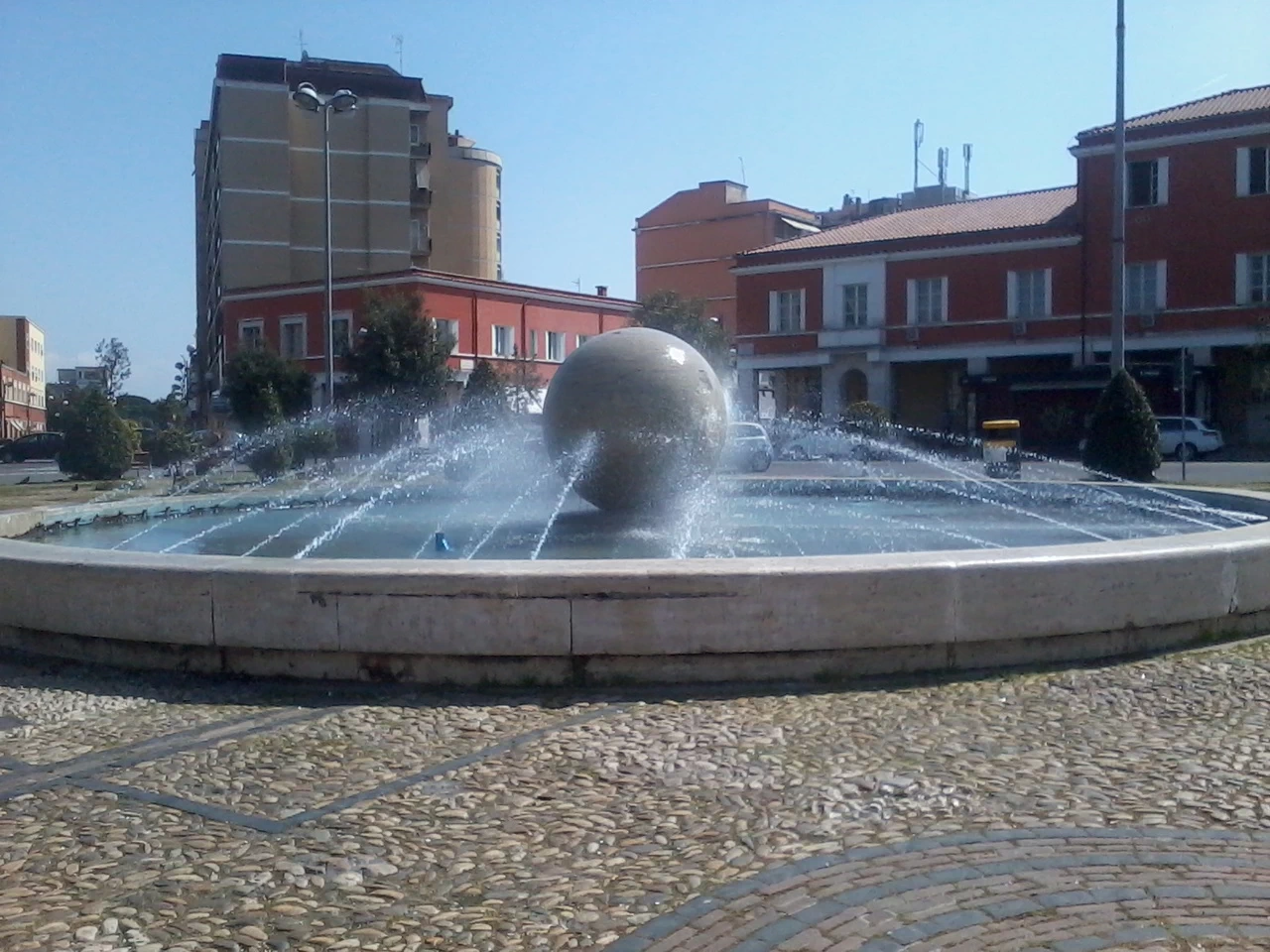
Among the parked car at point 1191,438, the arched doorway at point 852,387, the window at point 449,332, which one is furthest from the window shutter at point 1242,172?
the window at point 449,332

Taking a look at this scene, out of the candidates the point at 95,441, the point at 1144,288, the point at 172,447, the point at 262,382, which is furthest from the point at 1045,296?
the point at 95,441

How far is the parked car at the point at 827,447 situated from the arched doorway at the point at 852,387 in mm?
6153

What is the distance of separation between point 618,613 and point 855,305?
39970mm

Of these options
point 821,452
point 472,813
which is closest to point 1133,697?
point 472,813

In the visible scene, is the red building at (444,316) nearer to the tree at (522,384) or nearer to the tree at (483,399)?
the tree at (522,384)

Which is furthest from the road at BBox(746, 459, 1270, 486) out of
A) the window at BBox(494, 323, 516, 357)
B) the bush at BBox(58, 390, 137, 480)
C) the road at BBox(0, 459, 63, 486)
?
the road at BBox(0, 459, 63, 486)

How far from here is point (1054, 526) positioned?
1209 cm

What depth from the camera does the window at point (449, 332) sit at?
43656 millimetres

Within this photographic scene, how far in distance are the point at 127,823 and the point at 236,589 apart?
2.21m

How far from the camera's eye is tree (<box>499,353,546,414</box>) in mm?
42438

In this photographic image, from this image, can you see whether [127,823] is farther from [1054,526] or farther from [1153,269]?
[1153,269]

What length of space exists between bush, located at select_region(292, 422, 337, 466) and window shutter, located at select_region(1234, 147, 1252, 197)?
91.8 feet

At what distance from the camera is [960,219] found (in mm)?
44688

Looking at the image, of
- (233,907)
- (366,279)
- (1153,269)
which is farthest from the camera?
(366,279)
